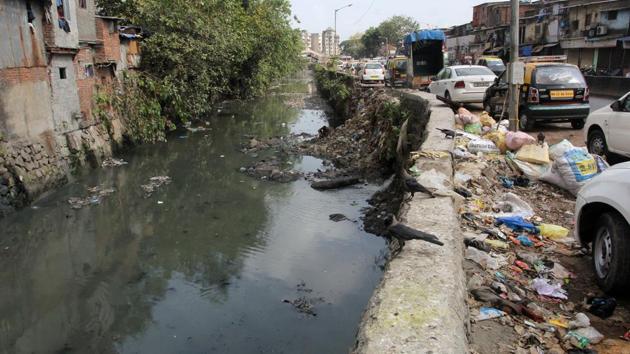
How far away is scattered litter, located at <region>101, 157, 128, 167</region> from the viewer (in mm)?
14027

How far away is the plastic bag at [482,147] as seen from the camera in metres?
9.27

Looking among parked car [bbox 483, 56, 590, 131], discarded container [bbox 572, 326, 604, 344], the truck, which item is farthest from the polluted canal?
the truck

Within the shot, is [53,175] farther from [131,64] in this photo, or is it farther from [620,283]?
[620,283]

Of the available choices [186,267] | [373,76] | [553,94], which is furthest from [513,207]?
[373,76]

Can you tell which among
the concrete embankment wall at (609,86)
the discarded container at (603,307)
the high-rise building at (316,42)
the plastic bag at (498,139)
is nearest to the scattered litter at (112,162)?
the plastic bag at (498,139)

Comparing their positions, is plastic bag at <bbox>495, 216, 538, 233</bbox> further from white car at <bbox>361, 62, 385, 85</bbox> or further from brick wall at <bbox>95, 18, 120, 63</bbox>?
white car at <bbox>361, 62, 385, 85</bbox>

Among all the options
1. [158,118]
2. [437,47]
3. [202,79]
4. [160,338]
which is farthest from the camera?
[437,47]

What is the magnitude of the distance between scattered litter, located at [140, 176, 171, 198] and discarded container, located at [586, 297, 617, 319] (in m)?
9.58

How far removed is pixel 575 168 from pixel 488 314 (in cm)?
411

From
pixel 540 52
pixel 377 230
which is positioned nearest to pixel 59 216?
pixel 377 230

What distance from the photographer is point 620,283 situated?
4.09 meters

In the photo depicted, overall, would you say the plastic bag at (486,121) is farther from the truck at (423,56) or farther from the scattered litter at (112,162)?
the truck at (423,56)

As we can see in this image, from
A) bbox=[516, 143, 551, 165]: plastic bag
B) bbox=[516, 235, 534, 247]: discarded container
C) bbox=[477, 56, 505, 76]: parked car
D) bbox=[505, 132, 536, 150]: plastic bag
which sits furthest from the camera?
bbox=[477, 56, 505, 76]: parked car

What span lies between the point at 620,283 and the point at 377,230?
203 inches
